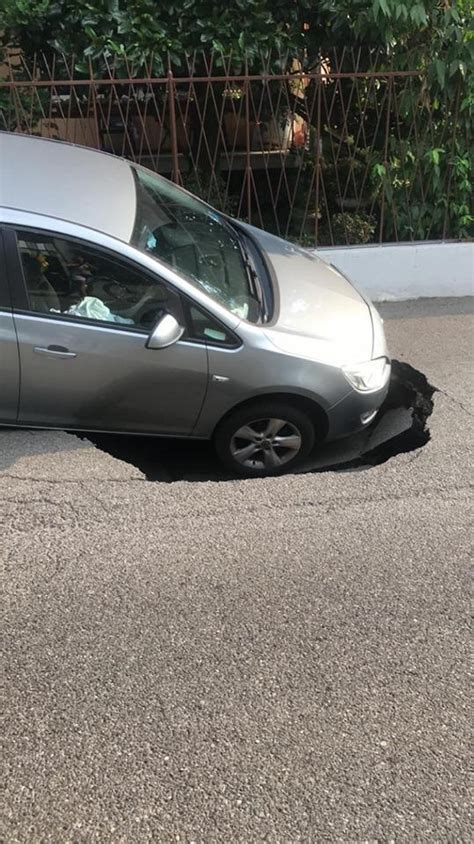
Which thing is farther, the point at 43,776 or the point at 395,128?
the point at 395,128

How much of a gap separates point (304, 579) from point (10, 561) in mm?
1445

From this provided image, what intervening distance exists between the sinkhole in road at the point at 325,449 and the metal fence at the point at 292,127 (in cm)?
291

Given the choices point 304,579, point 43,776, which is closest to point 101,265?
point 304,579

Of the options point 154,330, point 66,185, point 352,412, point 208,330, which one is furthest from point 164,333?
point 352,412

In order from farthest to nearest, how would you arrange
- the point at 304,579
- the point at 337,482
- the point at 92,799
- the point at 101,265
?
the point at 337,482, the point at 101,265, the point at 304,579, the point at 92,799

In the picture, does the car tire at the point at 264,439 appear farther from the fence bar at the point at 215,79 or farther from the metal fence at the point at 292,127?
the fence bar at the point at 215,79

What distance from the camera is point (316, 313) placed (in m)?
4.07

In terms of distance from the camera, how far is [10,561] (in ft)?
10.4

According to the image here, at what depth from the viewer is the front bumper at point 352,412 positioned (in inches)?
156

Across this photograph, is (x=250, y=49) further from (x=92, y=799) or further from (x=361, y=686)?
(x=92, y=799)

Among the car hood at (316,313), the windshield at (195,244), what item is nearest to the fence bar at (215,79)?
the windshield at (195,244)

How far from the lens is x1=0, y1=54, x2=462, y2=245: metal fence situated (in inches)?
251

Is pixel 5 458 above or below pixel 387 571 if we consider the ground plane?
above

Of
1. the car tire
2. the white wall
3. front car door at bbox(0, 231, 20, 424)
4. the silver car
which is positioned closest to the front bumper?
the silver car
